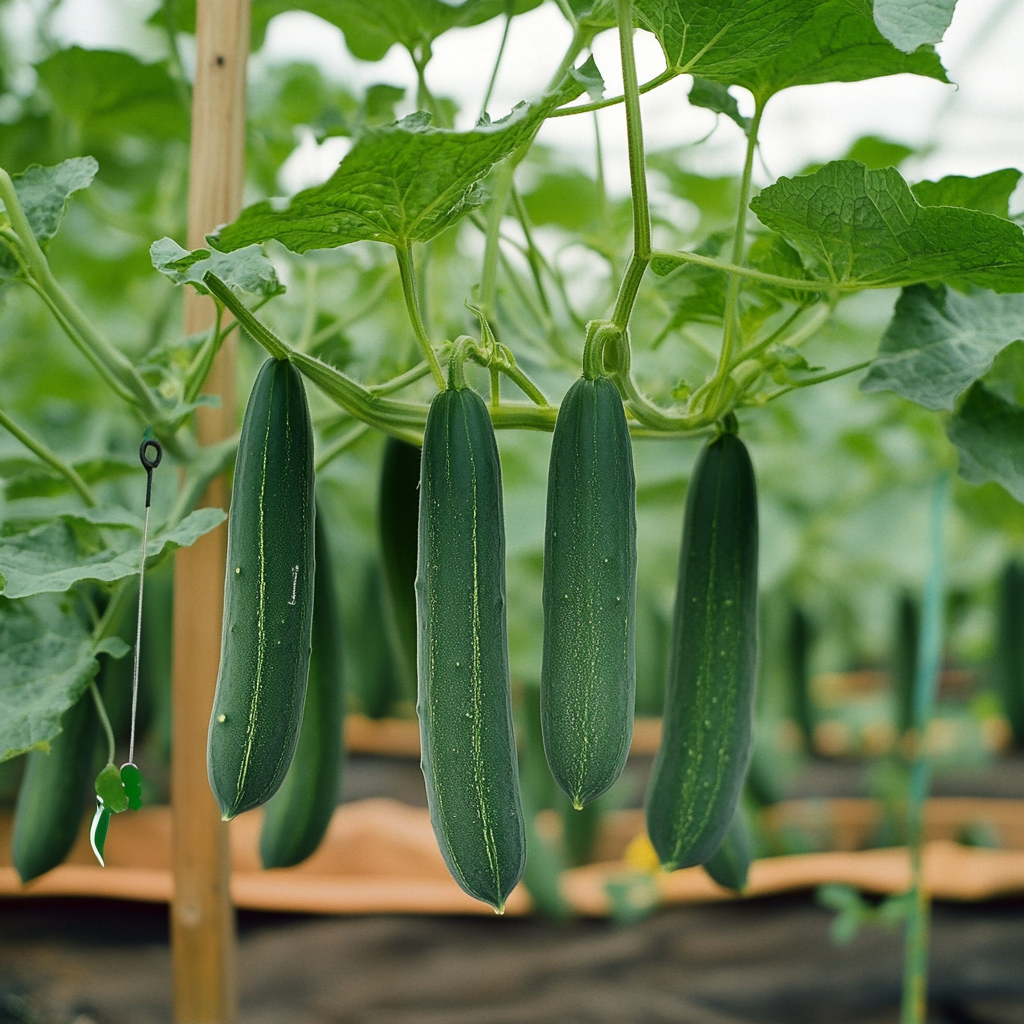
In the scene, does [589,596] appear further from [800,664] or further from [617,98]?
[800,664]

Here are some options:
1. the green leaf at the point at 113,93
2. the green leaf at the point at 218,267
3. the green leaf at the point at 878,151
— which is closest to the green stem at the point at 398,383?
the green leaf at the point at 218,267

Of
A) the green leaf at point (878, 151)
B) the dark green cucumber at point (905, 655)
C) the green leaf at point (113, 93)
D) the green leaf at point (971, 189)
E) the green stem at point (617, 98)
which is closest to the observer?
the green stem at point (617, 98)

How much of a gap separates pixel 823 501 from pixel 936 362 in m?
1.69

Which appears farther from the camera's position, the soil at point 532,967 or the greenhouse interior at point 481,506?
the soil at point 532,967

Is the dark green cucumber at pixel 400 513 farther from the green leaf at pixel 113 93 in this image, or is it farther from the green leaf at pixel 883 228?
the green leaf at pixel 113 93

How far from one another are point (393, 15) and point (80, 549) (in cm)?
56

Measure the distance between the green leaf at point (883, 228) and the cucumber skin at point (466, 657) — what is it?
0.87ft

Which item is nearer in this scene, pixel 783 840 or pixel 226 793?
pixel 226 793

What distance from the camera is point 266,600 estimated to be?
0.67m

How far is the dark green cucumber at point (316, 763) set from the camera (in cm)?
87

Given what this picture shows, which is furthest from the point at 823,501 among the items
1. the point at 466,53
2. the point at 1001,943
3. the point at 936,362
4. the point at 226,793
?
the point at 226,793

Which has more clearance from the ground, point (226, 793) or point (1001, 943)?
point (226, 793)

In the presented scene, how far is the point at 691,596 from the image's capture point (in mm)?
844

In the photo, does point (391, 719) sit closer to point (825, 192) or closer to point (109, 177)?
point (109, 177)
